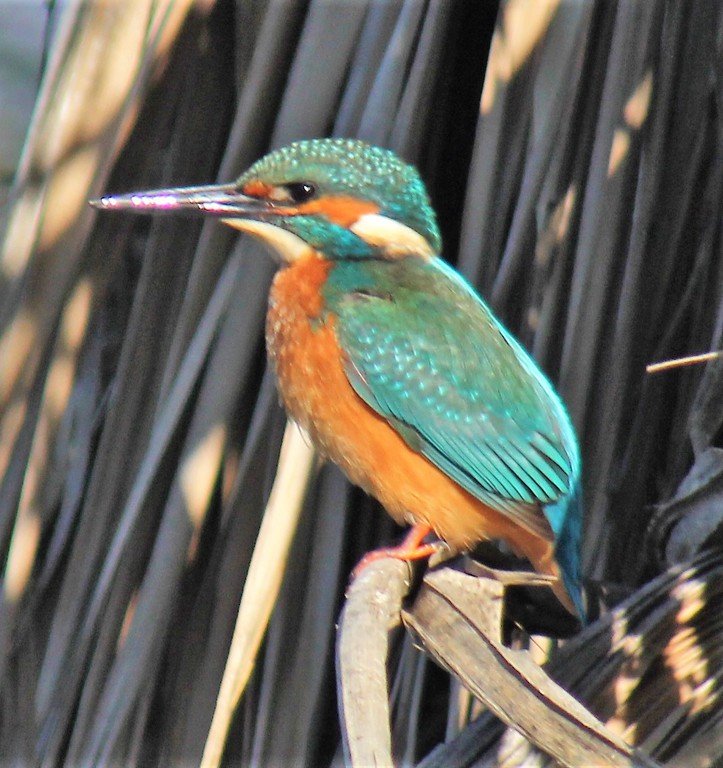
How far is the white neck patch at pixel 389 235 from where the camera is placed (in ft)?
6.94

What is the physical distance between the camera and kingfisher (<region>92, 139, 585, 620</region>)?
75.4 inches

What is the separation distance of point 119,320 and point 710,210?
1091mm

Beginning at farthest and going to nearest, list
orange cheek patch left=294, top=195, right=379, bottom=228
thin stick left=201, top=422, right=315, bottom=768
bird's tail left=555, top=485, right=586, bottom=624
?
orange cheek patch left=294, top=195, right=379, bottom=228
bird's tail left=555, top=485, right=586, bottom=624
thin stick left=201, top=422, right=315, bottom=768

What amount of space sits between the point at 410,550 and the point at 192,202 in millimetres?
643

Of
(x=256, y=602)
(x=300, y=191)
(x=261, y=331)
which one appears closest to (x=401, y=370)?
(x=261, y=331)

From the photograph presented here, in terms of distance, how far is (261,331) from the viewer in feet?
6.72

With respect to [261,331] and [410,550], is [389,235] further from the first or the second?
[410,550]

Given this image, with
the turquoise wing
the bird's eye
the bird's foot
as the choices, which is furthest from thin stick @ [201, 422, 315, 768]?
the bird's eye

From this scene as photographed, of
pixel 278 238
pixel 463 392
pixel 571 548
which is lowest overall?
pixel 571 548

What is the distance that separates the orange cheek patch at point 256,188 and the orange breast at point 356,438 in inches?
6.9

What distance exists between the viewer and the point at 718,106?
1976mm

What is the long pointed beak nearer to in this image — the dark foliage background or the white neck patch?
the dark foliage background

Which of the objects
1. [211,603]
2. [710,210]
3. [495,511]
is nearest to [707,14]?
[710,210]

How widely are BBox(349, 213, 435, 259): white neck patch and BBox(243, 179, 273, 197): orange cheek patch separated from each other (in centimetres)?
21
